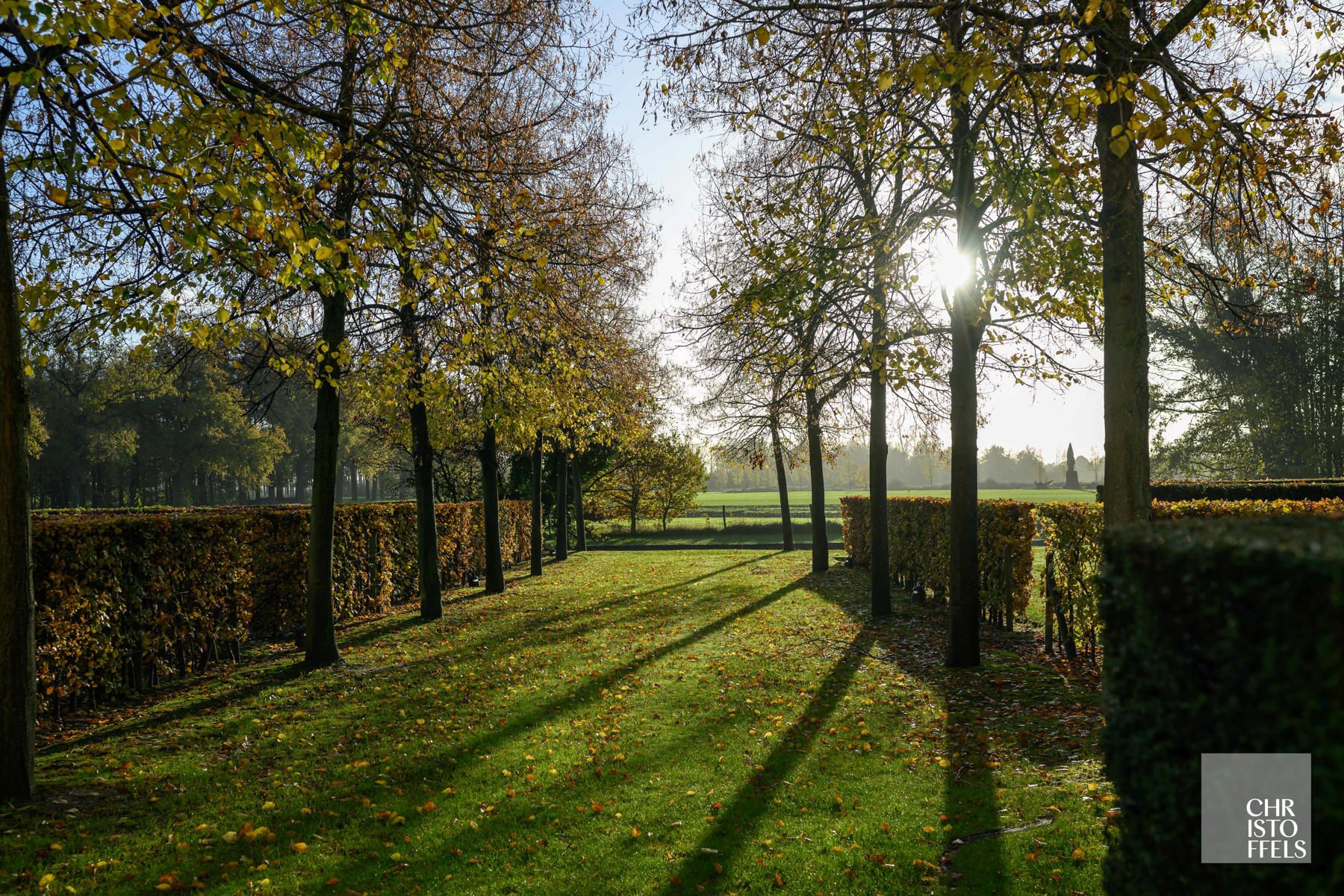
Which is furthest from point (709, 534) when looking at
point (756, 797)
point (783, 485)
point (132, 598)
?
point (756, 797)

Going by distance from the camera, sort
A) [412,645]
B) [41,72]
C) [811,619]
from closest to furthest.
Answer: [41,72] → [412,645] → [811,619]

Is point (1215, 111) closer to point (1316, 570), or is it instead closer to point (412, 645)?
point (1316, 570)

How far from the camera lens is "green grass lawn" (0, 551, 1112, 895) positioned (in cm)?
434

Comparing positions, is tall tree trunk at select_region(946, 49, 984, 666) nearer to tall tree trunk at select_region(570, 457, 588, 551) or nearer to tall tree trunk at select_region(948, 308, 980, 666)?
tall tree trunk at select_region(948, 308, 980, 666)

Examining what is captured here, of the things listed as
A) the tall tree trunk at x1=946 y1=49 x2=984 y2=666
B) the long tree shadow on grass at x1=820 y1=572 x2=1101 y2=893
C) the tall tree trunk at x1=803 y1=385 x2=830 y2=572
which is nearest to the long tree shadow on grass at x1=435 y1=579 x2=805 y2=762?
the long tree shadow on grass at x1=820 y1=572 x2=1101 y2=893

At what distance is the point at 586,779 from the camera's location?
19.0 feet

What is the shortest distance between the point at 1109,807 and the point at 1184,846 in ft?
11.0

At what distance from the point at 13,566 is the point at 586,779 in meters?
4.53

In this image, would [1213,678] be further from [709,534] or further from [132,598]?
[709,534]

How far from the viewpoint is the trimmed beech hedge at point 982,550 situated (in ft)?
37.0

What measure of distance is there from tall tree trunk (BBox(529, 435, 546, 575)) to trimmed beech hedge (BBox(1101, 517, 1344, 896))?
17660mm

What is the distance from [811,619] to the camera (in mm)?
12852

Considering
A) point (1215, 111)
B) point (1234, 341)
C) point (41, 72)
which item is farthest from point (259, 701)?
point (1234, 341)

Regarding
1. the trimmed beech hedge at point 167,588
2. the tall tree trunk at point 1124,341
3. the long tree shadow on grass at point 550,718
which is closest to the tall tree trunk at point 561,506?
the trimmed beech hedge at point 167,588
